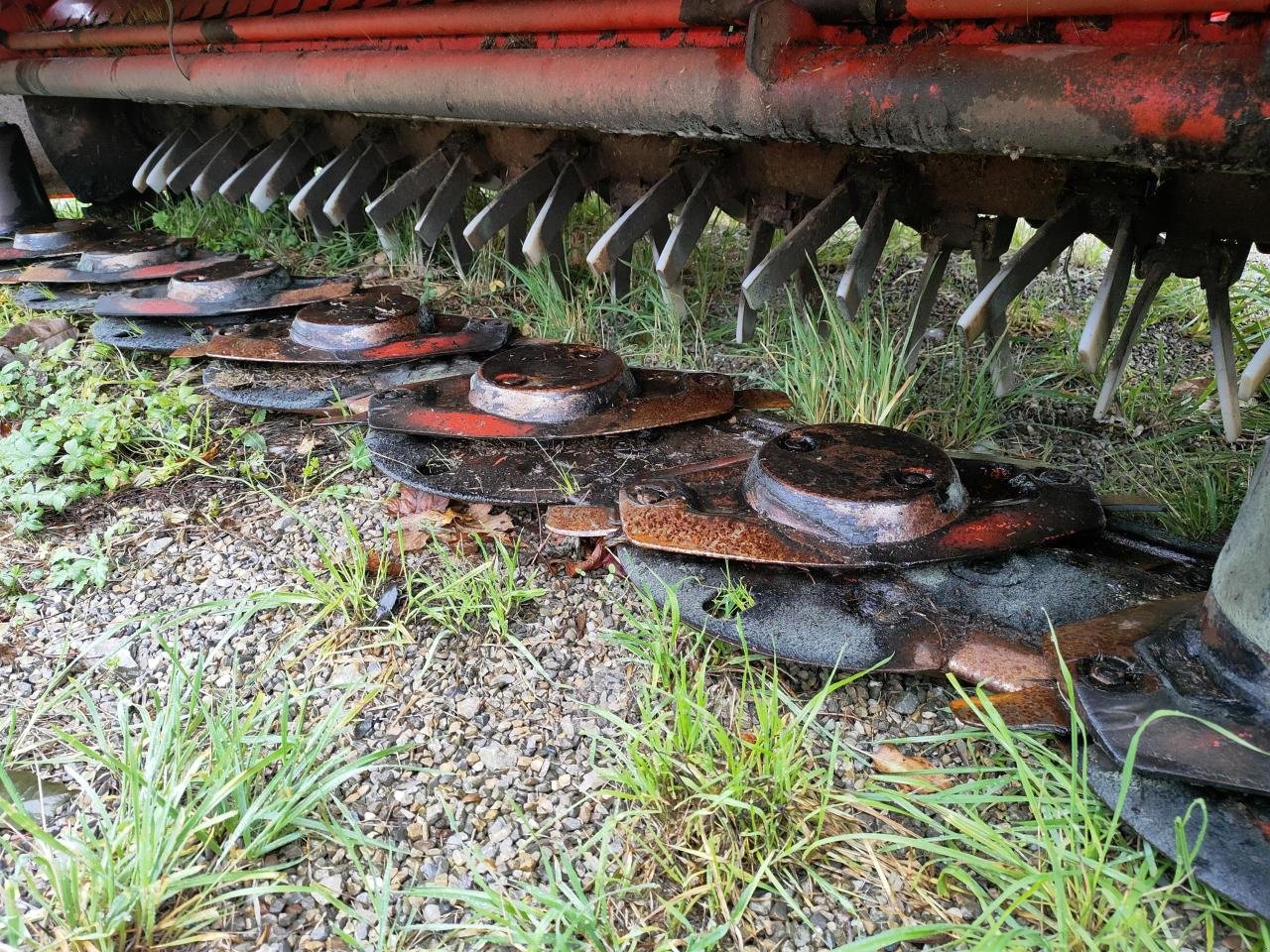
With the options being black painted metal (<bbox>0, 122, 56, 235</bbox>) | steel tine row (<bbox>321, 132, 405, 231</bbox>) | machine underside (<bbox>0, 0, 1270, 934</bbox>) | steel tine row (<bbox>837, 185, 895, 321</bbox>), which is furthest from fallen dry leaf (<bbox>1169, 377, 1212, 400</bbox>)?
black painted metal (<bbox>0, 122, 56, 235</bbox>)

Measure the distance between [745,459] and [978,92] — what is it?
2.27ft

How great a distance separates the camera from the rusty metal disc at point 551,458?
1764mm

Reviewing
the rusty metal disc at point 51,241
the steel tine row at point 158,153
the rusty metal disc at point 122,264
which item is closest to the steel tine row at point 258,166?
the rusty metal disc at point 122,264

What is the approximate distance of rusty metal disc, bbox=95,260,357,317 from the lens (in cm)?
271

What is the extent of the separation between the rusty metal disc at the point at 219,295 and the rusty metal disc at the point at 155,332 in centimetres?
4

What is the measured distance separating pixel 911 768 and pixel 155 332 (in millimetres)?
2383

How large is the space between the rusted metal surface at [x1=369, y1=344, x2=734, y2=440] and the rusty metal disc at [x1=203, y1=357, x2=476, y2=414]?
0.29 meters

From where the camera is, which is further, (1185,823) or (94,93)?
(94,93)

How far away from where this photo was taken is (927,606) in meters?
1.38

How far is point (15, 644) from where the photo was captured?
5.20 ft

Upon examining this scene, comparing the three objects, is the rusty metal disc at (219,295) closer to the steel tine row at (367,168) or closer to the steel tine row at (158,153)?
the steel tine row at (367,168)

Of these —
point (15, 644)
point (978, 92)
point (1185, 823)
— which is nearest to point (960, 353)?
point (978, 92)

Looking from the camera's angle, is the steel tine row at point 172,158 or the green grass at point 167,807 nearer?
the green grass at point 167,807

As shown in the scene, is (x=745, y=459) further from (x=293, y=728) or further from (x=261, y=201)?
(x=261, y=201)
